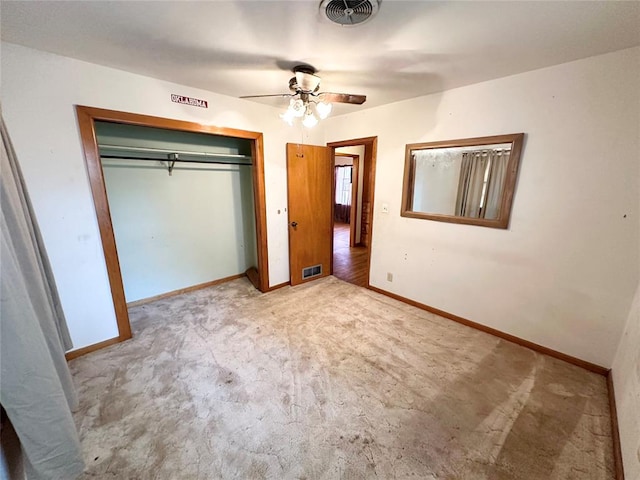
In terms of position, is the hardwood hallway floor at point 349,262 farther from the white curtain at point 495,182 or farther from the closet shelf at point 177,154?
the closet shelf at point 177,154

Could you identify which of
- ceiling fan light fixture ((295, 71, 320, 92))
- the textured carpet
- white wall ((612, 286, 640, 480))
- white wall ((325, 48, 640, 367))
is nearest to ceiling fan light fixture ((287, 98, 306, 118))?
ceiling fan light fixture ((295, 71, 320, 92))

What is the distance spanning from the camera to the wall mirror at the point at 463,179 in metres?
2.19

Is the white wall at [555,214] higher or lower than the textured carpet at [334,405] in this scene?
higher

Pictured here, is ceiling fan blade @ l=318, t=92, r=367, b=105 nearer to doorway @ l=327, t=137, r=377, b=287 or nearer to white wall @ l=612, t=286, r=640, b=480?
doorway @ l=327, t=137, r=377, b=287

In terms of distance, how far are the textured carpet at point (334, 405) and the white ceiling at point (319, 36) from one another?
7.60 feet

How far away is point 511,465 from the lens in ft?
4.35

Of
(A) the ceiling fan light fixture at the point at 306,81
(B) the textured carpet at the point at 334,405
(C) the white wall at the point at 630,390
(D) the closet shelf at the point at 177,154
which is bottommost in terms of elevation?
(B) the textured carpet at the point at 334,405

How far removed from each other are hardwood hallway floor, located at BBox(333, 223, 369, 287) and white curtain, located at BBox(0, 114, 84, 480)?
308 centimetres

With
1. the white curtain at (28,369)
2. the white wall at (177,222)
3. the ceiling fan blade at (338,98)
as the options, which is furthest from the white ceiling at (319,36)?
the white wall at (177,222)

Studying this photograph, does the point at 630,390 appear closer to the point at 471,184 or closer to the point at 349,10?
the point at 471,184

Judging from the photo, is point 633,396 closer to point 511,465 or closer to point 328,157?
point 511,465

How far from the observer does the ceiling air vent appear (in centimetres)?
120

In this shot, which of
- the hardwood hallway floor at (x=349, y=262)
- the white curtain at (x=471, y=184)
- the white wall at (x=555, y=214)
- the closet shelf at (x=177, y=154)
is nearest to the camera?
the white wall at (x=555, y=214)

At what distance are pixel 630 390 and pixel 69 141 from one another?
13.6 feet
